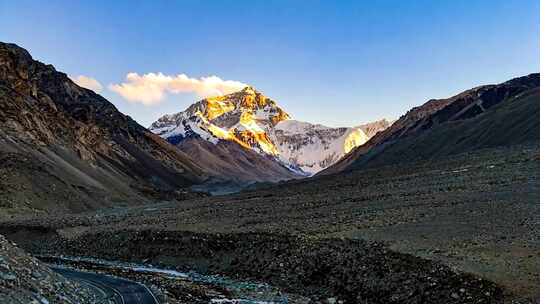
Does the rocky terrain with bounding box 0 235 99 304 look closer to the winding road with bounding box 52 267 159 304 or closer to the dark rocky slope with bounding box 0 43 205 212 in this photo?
the winding road with bounding box 52 267 159 304

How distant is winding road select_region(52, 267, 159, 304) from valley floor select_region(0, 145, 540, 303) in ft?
25.7

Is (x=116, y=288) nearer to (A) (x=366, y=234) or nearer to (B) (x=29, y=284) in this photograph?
(B) (x=29, y=284)

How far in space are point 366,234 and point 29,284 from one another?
80.2 feet

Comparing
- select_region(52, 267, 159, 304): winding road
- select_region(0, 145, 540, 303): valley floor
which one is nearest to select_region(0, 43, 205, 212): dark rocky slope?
select_region(0, 145, 540, 303): valley floor

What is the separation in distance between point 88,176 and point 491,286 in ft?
374

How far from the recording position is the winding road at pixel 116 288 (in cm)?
2848

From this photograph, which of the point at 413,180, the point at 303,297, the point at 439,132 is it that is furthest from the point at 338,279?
the point at 439,132

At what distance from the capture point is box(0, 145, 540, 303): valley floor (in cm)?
2891

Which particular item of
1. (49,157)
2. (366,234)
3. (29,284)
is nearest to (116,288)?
(29,284)

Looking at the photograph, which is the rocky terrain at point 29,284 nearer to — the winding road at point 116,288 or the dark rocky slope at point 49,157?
the winding road at point 116,288

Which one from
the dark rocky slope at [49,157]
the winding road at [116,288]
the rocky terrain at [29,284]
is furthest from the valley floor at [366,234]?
the dark rocky slope at [49,157]

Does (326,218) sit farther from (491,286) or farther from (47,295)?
(47,295)

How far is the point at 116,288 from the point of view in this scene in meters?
32.1

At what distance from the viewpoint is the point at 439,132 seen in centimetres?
15362
